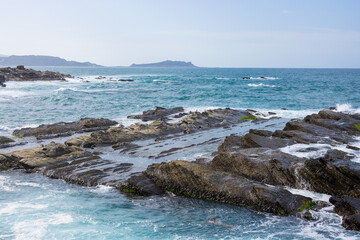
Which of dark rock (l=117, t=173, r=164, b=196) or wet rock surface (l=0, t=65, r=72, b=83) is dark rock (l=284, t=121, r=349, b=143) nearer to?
dark rock (l=117, t=173, r=164, b=196)

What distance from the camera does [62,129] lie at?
2653 centimetres

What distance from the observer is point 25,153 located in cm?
1811

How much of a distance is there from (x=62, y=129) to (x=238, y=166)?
17003mm

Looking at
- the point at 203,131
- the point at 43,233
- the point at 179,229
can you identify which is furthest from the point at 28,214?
the point at 203,131

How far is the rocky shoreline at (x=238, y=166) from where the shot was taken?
12008 millimetres

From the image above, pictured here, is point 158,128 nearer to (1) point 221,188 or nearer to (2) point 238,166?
(2) point 238,166

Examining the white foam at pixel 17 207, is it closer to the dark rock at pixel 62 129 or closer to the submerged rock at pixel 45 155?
the submerged rock at pixel 45 155

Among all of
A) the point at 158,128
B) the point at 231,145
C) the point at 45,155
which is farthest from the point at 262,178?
the point at 158,128

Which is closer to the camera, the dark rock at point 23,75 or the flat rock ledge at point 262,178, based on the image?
the flat rock ledge at point 262,178

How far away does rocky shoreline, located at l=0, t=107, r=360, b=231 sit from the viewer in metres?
12.0

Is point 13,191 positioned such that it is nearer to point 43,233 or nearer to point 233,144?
point 43,233

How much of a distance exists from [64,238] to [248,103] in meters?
43.8

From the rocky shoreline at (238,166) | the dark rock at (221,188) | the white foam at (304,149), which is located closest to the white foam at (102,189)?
the rocky shoreline at (238,166)

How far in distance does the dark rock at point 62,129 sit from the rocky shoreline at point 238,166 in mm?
492
